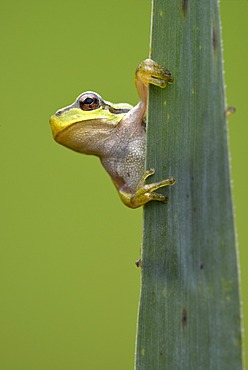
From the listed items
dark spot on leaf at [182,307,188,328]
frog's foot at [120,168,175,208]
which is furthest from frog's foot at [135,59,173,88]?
dark spot on leaf at [182,307,188,328]

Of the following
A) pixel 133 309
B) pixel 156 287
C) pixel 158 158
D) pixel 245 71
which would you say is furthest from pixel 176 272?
pixel 245 71

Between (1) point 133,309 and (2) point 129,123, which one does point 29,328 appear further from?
(2) point 129,123

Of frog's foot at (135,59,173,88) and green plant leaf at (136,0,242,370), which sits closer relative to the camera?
green plant leaf at (136,0,242,370)

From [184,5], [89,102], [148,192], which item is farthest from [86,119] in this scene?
[184,5]

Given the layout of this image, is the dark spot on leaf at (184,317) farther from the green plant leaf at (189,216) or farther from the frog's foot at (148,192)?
the frog's foot at (148,192)

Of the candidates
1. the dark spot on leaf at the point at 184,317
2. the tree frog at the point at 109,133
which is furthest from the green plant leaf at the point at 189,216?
the tree frog at the point at 109,133

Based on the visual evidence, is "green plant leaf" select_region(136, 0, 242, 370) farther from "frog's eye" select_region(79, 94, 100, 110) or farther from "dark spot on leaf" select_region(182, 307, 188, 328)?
"frog's eye" select_region(79, 94, 100, 110)

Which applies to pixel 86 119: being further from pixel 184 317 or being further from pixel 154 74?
pixel 184 317
